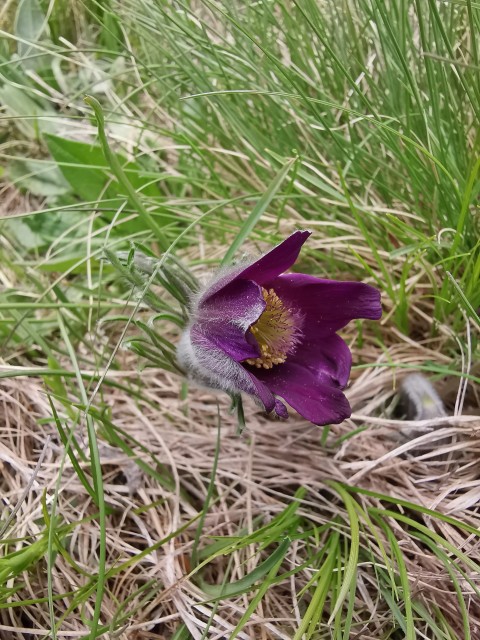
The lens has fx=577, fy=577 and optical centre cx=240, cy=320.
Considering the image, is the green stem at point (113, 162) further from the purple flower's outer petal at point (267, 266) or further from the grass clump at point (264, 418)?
the purple flower's outer petal at point (267, 266)

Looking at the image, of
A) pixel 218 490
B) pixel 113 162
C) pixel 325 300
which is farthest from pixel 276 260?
pixel 218 490

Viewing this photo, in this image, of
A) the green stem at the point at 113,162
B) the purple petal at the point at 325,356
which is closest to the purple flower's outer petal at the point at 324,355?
the purple petal at the point at 325,356

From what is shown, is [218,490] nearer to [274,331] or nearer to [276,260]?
[274,331]

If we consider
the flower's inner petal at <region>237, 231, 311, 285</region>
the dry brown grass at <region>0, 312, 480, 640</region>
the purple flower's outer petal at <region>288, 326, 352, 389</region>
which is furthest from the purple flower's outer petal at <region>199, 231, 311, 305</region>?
the dry brown grass at <region>0, 312, 480, 640</region>

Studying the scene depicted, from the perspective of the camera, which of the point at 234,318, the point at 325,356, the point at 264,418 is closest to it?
the point at 234,318

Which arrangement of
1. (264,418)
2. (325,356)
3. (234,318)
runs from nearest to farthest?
(234,318) → (325,356) → (264,418)

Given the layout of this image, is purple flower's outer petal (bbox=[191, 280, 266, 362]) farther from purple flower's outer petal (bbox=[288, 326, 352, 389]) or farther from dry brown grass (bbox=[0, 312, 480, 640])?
dry brown grass (bbox=[0, 312, 480, 640])

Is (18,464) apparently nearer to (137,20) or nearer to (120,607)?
(120,607)
